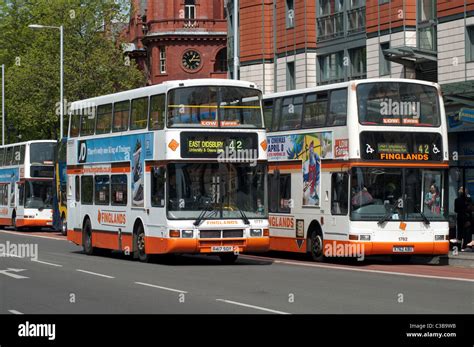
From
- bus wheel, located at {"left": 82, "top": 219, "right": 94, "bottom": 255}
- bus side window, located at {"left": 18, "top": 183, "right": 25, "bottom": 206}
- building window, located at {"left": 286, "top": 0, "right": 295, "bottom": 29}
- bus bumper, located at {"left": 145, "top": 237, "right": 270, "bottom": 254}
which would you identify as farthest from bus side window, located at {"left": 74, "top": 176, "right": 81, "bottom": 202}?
bus side window, located at {"left": 18, "top": 183, "right": 25, "bottom": 206}

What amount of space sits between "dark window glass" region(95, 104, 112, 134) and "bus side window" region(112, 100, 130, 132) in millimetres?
A: 412

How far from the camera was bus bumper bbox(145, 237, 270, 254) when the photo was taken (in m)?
24.8

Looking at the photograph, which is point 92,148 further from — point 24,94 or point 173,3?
point 173,3

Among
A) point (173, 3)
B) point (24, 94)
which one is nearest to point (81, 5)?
point (24, 94)

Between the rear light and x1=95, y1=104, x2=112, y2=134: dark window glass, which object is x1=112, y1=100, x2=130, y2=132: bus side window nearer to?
x1=95, y1=104, x2=112, y2=134: dark window glass

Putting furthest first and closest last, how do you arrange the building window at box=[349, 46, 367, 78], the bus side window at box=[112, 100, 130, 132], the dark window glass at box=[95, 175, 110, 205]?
1. the building window at box=[349, 46, 367, 78]
2. the dark window glass at box=[95, 175, 110, 205]
3. the bus side window at box=[112, 100, 130, 132]

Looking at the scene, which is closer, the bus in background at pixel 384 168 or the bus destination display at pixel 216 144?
the bus destination display at pixel 216 144

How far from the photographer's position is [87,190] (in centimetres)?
3100

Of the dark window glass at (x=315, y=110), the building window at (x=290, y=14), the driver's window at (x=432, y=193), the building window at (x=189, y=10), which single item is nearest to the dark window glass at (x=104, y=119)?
the dark window glass at (x=315, y=110)

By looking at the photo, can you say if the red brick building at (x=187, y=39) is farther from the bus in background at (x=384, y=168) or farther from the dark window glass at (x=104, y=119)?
the bus in background at (x=384, y=168)

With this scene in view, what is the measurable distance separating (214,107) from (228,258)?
4485mm

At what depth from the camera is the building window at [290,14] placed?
47.8 m

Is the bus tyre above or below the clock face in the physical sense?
below

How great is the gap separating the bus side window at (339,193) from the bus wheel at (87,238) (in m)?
7.94
